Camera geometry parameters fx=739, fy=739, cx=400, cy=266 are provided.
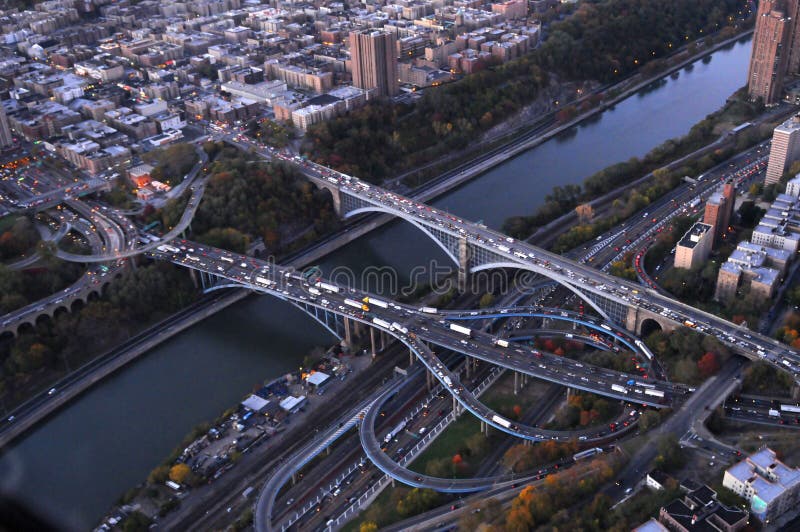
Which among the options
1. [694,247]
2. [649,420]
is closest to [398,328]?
[649,420]

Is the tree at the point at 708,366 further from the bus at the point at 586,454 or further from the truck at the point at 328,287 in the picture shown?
the truck at the point at 328,287

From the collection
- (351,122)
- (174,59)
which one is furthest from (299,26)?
(351,122)

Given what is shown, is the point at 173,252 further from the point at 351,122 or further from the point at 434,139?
the point at 434,139

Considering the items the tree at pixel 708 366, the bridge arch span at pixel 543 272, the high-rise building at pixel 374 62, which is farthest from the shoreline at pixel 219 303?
the tree at pixel 708 366

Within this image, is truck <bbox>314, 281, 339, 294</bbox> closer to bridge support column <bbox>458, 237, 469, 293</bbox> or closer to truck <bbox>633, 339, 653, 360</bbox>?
bridge support column <bbox>458, 237, 469, 293</bbox>

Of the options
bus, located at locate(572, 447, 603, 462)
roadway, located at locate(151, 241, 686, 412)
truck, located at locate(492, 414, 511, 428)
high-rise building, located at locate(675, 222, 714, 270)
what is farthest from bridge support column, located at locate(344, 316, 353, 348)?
high-rise building, located at locate(675, 222, 714, 270)

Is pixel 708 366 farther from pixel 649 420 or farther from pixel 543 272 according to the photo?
pixel 543 272
